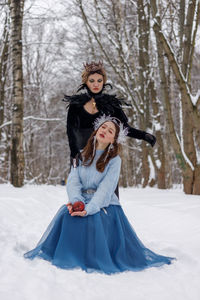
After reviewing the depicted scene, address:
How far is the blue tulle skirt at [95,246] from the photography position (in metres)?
2.47

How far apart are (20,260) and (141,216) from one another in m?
2.66

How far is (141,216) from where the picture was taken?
482cm

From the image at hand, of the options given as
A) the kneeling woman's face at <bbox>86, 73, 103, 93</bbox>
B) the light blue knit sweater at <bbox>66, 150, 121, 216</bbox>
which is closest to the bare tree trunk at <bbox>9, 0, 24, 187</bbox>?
the kneeling woman's face at <bbox>86, 73, 103, 93</bbox>

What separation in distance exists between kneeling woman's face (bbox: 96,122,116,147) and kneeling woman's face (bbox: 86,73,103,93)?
56 centimetres

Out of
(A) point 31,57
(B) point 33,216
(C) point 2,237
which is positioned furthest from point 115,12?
(C) point 2,237

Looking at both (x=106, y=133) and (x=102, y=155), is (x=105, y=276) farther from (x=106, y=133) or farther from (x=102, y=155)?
(x=106, y=133)

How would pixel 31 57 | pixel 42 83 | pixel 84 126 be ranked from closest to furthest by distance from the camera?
pixel 84 126 → pixel 31 57 → pixel 42 83

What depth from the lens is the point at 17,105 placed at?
24.8ft

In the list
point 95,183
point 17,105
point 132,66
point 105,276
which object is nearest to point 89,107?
point 95,183

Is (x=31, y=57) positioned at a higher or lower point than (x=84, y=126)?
higher

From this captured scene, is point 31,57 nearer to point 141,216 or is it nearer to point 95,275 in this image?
point 141,216

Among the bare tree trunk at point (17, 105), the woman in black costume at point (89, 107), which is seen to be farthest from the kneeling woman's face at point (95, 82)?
the bare tree trunk at point (17, 105)

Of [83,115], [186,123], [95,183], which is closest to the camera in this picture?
[95,183]

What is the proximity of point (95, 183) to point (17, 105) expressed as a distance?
5.22m
